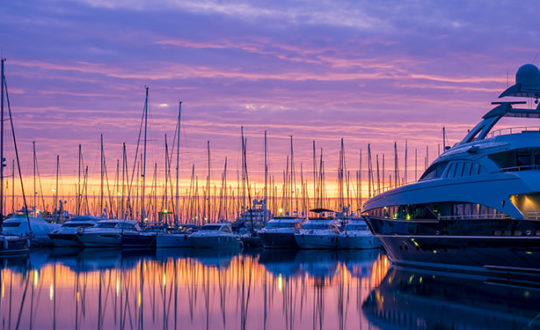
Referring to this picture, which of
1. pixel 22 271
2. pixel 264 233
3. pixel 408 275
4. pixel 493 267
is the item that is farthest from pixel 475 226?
pixel 264 233

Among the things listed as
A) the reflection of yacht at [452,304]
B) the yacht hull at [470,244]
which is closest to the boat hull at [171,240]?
the yacht hull at [470,244]

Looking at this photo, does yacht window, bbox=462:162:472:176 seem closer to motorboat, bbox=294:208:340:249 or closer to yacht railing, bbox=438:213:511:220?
yacht railing, bbox=438:213:511:220

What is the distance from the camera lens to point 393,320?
687 inches

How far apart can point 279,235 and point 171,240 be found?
350 inches

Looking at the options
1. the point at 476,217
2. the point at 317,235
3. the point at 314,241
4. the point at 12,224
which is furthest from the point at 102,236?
the point at 476,217

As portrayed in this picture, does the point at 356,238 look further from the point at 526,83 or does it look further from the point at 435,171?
the point at 526,83

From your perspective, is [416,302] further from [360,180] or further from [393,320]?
[360,180]

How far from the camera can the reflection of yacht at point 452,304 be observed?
1675cm

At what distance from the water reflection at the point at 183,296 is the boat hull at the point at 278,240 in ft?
71.7

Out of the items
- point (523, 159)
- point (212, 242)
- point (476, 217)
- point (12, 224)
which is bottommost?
point (212, 242)

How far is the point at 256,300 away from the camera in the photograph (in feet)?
70.4

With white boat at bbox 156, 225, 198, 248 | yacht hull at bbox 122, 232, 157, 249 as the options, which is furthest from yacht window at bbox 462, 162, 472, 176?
yacht hull at bbox 122, 232, 157, 249

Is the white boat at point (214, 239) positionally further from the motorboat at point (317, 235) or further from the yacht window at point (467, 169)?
the yacht window at point (467, 169)

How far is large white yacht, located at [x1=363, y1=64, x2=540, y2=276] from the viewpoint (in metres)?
24.4
